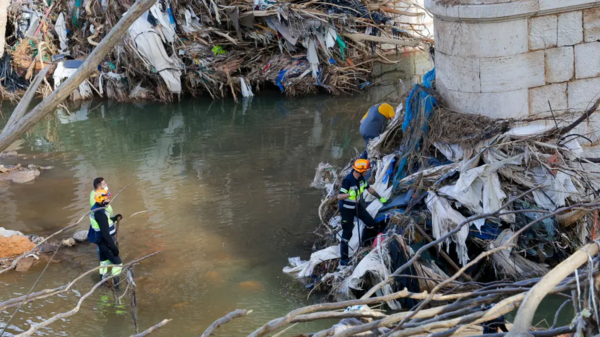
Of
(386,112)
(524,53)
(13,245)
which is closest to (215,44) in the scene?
(386,112)

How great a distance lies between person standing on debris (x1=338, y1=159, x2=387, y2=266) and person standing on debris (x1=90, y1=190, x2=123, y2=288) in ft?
9.19

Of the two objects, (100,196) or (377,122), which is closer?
(100,196)

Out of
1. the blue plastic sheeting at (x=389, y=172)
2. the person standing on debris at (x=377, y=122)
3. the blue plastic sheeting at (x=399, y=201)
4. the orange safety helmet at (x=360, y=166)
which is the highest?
the person standing on debris at (x=377, y=122)

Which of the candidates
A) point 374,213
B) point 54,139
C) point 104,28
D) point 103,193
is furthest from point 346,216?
point 104,28

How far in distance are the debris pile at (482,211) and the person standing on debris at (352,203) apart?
192 millimetres

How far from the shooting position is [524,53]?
309 inches

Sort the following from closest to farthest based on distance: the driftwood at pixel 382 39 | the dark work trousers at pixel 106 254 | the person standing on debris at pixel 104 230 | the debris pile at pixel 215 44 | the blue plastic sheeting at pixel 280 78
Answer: the person standing on debris at pixel 104 230 < the dark work trousers at pixel 106 254 < the debris pile at pixel 215 44 < the driftwood at pixel 382 39 < the blue plastic sheeting at pixel 280 78

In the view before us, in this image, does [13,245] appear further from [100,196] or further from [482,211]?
[482,211]

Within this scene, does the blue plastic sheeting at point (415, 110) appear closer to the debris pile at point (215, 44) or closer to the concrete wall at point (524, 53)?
the concrete wall at point (524, 53)

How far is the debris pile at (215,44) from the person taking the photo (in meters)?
16.9

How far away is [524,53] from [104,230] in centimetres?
546

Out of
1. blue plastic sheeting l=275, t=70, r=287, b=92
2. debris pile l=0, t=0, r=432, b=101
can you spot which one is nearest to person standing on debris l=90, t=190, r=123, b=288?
debris pile l=0, t=0, r=432, b=101

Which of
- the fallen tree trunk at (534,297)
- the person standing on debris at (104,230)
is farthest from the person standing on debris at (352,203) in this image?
the fallen tree trunk at (534,297)

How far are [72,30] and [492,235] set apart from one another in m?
15.4
